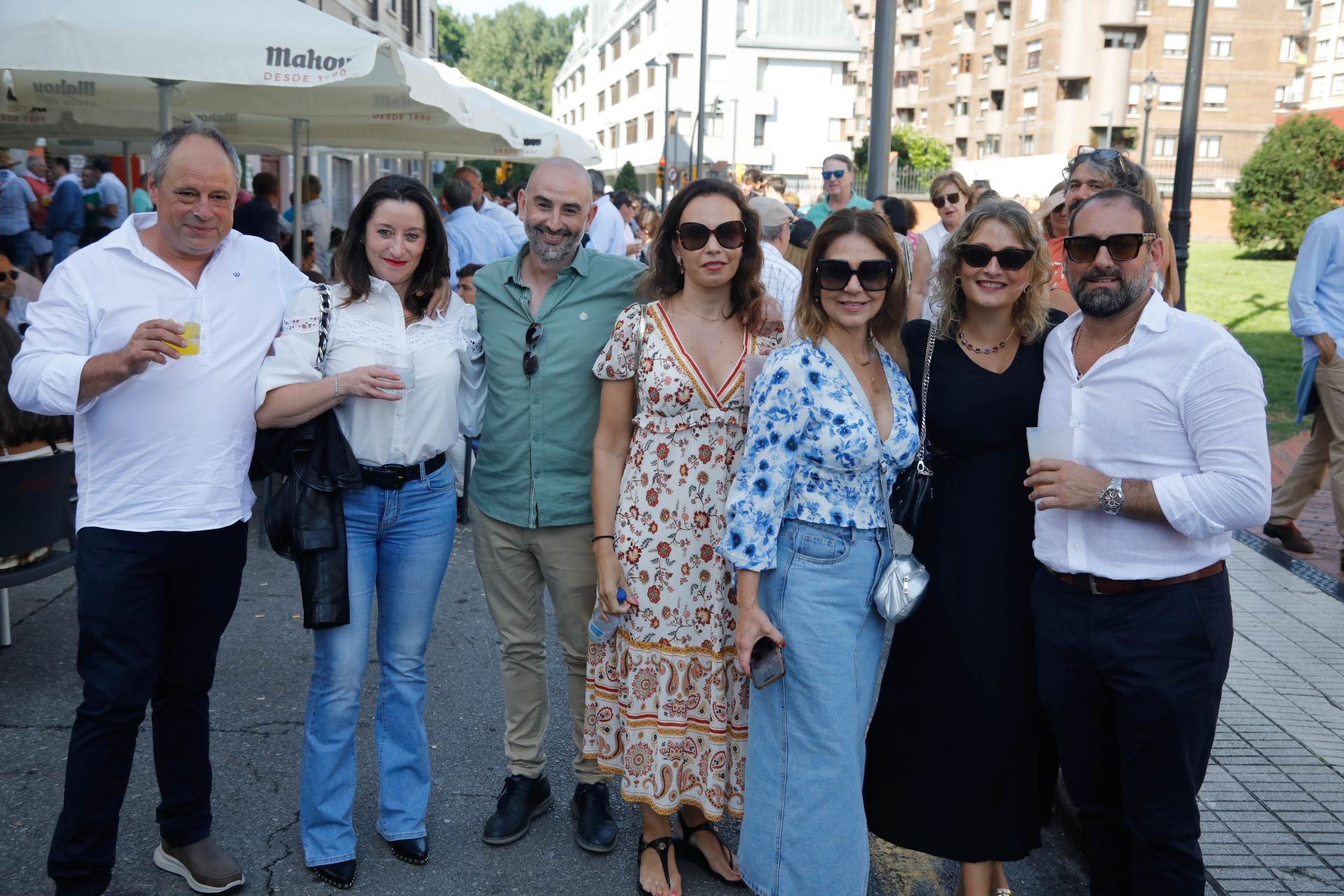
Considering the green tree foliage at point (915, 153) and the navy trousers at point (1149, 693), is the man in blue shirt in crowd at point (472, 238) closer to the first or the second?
the navy trousers at point (1149, 693)

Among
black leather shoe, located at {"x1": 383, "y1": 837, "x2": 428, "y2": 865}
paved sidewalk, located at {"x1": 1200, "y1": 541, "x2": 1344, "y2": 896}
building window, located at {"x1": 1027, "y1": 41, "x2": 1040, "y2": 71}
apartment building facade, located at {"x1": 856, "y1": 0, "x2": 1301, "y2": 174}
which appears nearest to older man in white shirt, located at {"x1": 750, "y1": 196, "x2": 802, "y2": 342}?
black leather shoe, located at {"x1": 383, "y1": 837, "x2": 428, "y2": 865}

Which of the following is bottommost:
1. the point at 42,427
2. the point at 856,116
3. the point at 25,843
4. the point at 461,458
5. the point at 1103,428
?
the point at 25,843

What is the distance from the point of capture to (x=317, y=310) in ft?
11.0

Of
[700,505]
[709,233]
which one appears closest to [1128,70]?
[709,233]

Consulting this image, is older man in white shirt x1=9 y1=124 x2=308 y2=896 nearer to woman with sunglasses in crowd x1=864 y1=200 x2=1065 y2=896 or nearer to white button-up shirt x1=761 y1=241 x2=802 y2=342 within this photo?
woman with sunglasses in crowd x1=864 y1=200 x2=1065 y2=896

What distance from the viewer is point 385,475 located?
3.42 meters

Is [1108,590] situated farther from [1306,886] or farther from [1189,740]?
[1306,886]

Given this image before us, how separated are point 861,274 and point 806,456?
52 centimetres

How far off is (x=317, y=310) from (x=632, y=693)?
1.48 meters

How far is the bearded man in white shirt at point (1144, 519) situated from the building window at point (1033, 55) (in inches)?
2406

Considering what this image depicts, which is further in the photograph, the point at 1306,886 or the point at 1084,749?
the point at 1306,886

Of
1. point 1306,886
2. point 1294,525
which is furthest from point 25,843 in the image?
point 1294,525

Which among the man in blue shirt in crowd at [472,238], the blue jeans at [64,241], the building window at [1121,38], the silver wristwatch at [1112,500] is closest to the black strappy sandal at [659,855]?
the silver wristwatch at [1112,500]

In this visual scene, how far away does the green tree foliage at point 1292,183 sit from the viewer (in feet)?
109
